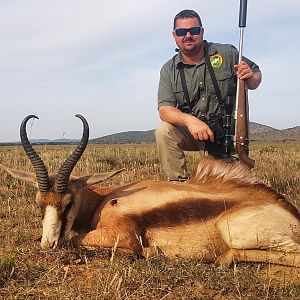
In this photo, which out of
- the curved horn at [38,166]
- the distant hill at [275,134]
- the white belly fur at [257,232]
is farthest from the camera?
the distant hill at [275,134]

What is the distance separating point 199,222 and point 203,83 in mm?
3231

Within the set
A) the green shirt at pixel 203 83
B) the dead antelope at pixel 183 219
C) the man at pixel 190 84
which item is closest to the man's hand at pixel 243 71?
the man at pixel 190 84

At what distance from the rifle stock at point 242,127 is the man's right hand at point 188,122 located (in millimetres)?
388

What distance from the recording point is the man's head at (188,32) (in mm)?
7078

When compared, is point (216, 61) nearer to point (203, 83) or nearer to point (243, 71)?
point (203, 83)

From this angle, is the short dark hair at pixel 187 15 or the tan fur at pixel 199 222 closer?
the tan fur at pixel 199 222

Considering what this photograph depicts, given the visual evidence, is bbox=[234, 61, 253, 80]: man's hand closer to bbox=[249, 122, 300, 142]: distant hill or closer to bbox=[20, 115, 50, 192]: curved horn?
bbox=[20, 115, 50, 192]: curved horn

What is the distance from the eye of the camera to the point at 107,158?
45.6 ft

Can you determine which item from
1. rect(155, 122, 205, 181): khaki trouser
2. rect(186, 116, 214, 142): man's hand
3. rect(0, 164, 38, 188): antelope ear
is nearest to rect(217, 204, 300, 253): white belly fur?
rect(186, 116, 214, 142): man's hand

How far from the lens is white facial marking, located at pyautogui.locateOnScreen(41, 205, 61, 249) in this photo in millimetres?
4472

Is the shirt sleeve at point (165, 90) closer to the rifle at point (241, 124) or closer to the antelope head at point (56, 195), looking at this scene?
the rifle at point (241, 124)

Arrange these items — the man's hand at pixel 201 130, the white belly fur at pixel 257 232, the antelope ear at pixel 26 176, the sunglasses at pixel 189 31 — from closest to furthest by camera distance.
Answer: the white belly fur at pixel 257 232 < the antelope ear at pixel 26 176 < the man's hand at pixel 201 130 < the sunglasses at pixel 189 31

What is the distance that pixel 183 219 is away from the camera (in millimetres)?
4480

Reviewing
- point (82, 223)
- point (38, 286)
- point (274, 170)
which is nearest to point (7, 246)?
point (82, 223)
